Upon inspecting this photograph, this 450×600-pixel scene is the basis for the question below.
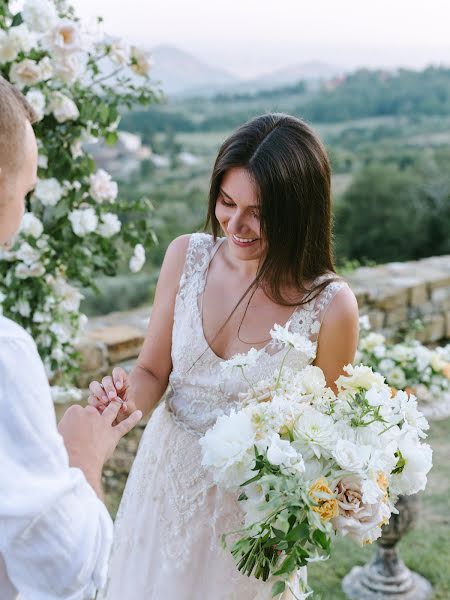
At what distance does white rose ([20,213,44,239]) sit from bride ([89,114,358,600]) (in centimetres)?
86

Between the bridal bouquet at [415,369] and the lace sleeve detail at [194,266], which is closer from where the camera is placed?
the lace sleeve detail at [194,266]

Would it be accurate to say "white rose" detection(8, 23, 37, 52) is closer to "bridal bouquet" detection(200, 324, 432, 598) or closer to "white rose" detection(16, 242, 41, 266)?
"white rose" detection(16, 242, 41, 266)

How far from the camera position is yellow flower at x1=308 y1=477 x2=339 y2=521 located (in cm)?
126

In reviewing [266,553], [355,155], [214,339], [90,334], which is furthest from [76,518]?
[355,155]

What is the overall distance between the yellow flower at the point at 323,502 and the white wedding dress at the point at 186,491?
1.98 ft

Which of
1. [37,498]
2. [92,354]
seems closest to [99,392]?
[37,498]

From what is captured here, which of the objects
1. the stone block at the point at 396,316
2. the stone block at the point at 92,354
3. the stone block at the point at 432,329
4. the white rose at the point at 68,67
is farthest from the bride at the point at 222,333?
the stone block at the point at 432,329

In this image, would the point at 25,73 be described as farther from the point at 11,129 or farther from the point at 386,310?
the point at 386,310

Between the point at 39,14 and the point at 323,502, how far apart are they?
207 cm

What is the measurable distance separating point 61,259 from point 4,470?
2.15 metres

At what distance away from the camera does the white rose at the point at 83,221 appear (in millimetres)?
2885

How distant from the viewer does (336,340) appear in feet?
6.18

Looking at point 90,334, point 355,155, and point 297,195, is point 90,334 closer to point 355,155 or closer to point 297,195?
point 297,195

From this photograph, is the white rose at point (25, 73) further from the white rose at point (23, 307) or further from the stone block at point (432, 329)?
the stone block at point (432, 329)
